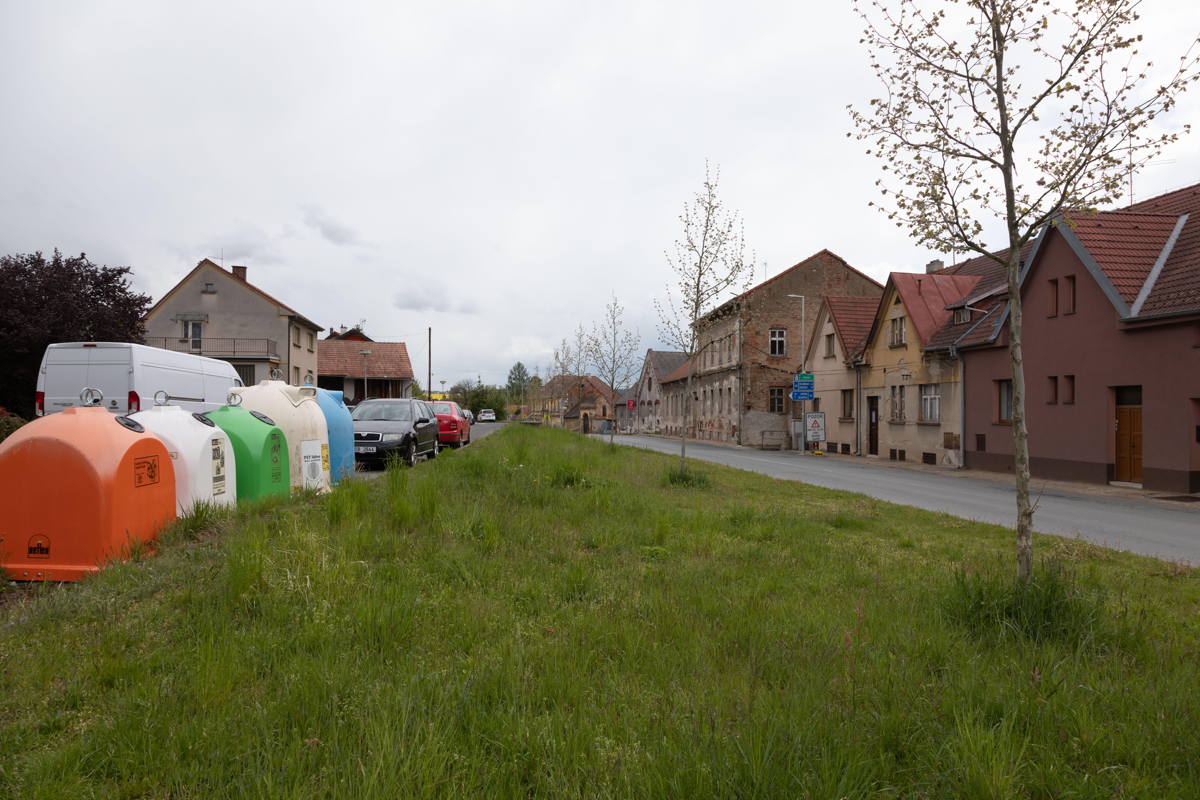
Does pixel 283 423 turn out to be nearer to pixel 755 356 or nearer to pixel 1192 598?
pixel 1192 598

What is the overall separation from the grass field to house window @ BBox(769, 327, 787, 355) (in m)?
42.3

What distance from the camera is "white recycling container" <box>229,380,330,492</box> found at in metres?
10.4

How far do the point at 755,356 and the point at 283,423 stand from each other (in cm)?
4019

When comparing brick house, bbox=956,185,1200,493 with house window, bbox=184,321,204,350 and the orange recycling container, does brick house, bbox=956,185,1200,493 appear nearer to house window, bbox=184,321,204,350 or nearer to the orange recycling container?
the orange recycling container

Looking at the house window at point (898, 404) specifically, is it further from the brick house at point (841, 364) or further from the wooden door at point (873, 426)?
the brick house at point (841, 364)

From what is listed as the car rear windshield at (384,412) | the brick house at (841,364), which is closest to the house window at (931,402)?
the brick house at (841,364)

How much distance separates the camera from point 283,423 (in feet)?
34.0

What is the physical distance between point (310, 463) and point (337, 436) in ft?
7.22

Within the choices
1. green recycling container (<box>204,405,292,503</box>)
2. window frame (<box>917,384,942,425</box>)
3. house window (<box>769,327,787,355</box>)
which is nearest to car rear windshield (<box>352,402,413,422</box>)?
green recycling container (<box>204,405,292,503</box>)

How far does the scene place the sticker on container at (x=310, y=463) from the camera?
1059cm

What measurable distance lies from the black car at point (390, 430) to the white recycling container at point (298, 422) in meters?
5.50

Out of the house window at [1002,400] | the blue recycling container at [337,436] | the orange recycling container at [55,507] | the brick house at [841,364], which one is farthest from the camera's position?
the brick house at [841,364]

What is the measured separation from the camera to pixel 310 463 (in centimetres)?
1076

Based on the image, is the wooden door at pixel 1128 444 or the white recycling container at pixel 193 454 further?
the wooden door at pixel 1128 444
